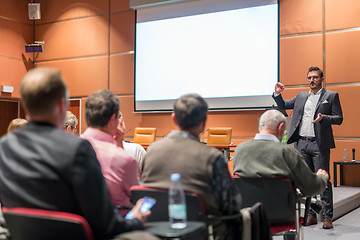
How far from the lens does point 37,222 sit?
3.95 ft

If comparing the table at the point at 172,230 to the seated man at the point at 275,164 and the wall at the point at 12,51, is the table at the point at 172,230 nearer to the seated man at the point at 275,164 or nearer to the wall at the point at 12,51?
the seated man at the point at 275,164

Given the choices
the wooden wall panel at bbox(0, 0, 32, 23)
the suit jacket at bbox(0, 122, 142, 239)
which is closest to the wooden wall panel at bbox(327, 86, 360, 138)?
the suit jacket at bbox(0, 122, 142, 239)

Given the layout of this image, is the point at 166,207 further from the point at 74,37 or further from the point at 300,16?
the point at 74,37

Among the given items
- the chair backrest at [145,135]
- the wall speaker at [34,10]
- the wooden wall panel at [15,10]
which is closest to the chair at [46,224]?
the chair backrest at [145,135]

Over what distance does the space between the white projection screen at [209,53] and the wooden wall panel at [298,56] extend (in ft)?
0.61

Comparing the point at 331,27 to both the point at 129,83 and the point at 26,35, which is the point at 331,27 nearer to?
the point at 129,83

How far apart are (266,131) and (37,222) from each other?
1699 millimetres

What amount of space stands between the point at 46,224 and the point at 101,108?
85 cm

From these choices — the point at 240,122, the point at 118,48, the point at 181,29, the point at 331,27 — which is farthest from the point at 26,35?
the point at 331,27

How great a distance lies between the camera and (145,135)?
23.7 ft

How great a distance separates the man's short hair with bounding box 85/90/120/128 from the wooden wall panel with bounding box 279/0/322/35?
5537 millimetres

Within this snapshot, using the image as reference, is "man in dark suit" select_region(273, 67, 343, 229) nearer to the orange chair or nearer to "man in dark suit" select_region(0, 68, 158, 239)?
the orange chair

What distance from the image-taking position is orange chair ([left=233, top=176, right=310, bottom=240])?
225 cm

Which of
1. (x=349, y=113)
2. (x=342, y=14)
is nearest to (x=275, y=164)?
(x=349, y=113)
